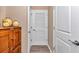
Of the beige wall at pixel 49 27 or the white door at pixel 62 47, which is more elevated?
the beige wall at pixel 49 27

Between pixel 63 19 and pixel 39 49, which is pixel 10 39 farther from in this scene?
pixel 63 19

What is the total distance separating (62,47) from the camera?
1440 mm

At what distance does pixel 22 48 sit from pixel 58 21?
449mm

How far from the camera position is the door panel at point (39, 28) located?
1.41 metres

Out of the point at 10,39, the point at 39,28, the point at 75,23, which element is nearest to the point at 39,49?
the point at 39,28

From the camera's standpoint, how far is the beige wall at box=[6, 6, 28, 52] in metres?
1.40

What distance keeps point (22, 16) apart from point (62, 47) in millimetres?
502

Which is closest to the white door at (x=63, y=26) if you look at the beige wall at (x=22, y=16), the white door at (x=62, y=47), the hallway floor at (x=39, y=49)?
the white door at (x=62, y=47)

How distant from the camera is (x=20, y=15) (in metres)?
1.42

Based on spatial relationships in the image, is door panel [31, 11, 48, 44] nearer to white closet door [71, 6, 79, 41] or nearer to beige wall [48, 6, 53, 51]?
beige wall [48, 6, 53, 51]

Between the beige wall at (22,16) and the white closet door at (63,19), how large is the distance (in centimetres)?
32

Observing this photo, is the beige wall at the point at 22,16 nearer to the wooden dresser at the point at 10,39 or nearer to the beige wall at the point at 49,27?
the wooden dresser at the point at 10,39

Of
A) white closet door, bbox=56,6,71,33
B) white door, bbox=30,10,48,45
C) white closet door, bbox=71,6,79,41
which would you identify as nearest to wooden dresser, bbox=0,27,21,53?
white door, bbox=30,10,48,45
